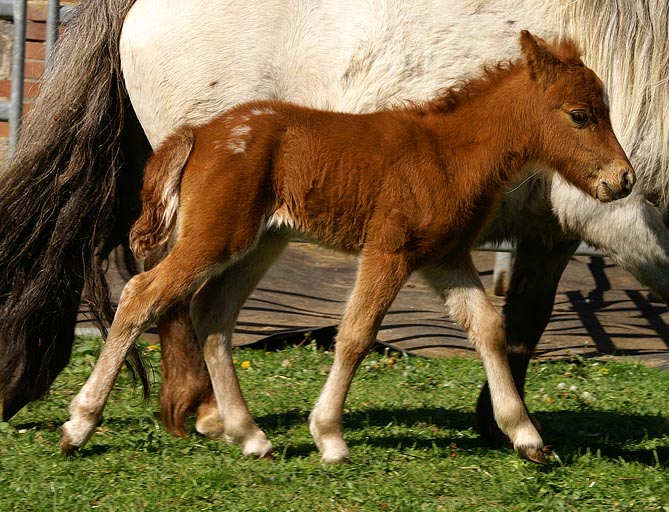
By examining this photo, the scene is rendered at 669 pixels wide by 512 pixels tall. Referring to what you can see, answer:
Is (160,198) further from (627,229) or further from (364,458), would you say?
(627,229)

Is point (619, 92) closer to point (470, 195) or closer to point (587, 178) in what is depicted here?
point (587, 178)

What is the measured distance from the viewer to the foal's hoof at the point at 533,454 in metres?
3.88

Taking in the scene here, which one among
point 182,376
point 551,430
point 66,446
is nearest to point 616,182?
point 551,430

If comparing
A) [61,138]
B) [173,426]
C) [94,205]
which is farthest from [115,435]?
[61,138]

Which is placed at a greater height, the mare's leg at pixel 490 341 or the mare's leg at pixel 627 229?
the mare's leg at pixel 627 229

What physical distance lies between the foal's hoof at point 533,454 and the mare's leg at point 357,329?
2.25ft

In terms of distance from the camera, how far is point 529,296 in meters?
4.78

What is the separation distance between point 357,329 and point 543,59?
1.24 m

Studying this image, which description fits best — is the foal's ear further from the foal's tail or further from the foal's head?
the foal's tail

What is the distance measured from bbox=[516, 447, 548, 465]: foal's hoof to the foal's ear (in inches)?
54.7

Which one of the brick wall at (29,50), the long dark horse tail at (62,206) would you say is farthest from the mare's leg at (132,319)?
the brick wall at (29,50)

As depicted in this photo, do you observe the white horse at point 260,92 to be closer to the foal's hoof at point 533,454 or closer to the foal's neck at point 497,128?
the foal's neck at point 497,128

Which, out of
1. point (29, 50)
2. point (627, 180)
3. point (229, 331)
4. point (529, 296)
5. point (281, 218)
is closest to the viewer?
point (627, 180)

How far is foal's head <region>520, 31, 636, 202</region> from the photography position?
3.86 m
